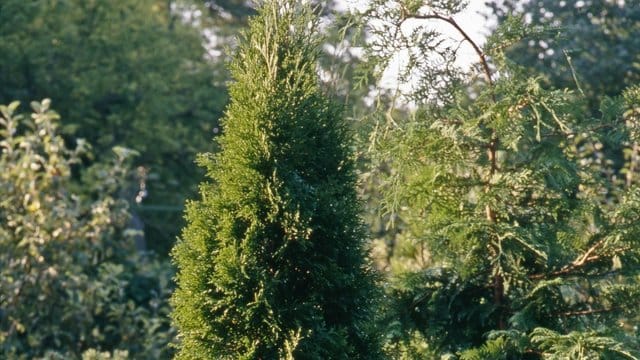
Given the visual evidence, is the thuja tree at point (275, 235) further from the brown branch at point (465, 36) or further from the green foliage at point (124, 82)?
the green foliage at point (124, 82)

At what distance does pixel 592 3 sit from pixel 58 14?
36.7 feet

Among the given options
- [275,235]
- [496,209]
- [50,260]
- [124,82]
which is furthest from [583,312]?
[124,82]

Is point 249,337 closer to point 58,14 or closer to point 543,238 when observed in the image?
point 543,238

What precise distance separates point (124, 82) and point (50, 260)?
8.68 metres

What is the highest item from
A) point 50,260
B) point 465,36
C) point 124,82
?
point 124,82

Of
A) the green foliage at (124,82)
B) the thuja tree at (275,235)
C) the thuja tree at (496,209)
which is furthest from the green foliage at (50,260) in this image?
the green foliage at (124,82)

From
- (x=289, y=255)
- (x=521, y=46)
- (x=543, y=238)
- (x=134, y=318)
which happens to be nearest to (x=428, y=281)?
(x=543, y=238)

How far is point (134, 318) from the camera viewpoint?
27.2 feet

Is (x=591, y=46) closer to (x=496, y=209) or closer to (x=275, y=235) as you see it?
(x=496, y=209)

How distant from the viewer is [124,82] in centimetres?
1595

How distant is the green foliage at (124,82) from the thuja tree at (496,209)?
10.4m

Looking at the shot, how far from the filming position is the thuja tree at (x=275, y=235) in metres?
3.60

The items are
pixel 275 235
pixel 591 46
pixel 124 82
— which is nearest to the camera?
pixel 275 235

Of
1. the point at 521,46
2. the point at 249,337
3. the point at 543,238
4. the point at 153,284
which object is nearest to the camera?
the point at 249,337
